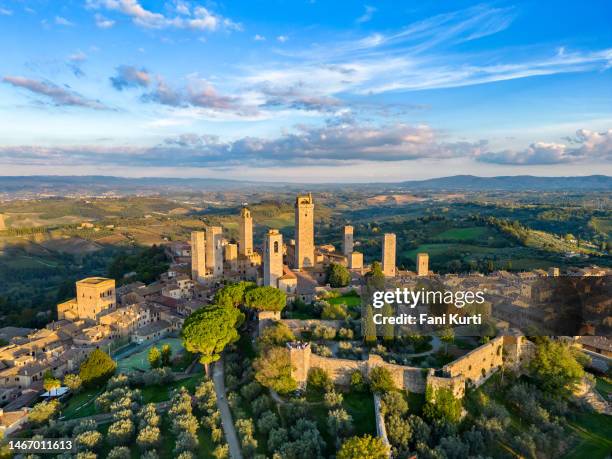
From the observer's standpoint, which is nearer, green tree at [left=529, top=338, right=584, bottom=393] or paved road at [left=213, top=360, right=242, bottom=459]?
paved road at [left=213, top=360, right=242, bottom=459]

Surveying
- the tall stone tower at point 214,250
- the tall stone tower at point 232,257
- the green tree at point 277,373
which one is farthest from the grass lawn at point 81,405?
the tall stone tower at point 232,257

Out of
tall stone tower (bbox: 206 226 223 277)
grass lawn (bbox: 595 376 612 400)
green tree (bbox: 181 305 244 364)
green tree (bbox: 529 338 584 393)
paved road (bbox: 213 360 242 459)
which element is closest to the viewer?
paved road (bbox: 213 360 242 459)

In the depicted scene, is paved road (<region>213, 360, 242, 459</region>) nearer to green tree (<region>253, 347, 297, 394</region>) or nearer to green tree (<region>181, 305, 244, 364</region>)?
green tree (<region>181, 305, 244, 364</region>)

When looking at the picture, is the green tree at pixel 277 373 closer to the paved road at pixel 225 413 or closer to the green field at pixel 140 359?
the paved road at pixel 225 413

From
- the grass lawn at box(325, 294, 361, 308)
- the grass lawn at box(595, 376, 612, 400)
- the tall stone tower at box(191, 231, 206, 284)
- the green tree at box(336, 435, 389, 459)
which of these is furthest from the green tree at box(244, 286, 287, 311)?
the grass lawn at box(595, 376, 612, 400)

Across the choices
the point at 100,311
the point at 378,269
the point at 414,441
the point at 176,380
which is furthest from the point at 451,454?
the point at 100,311
